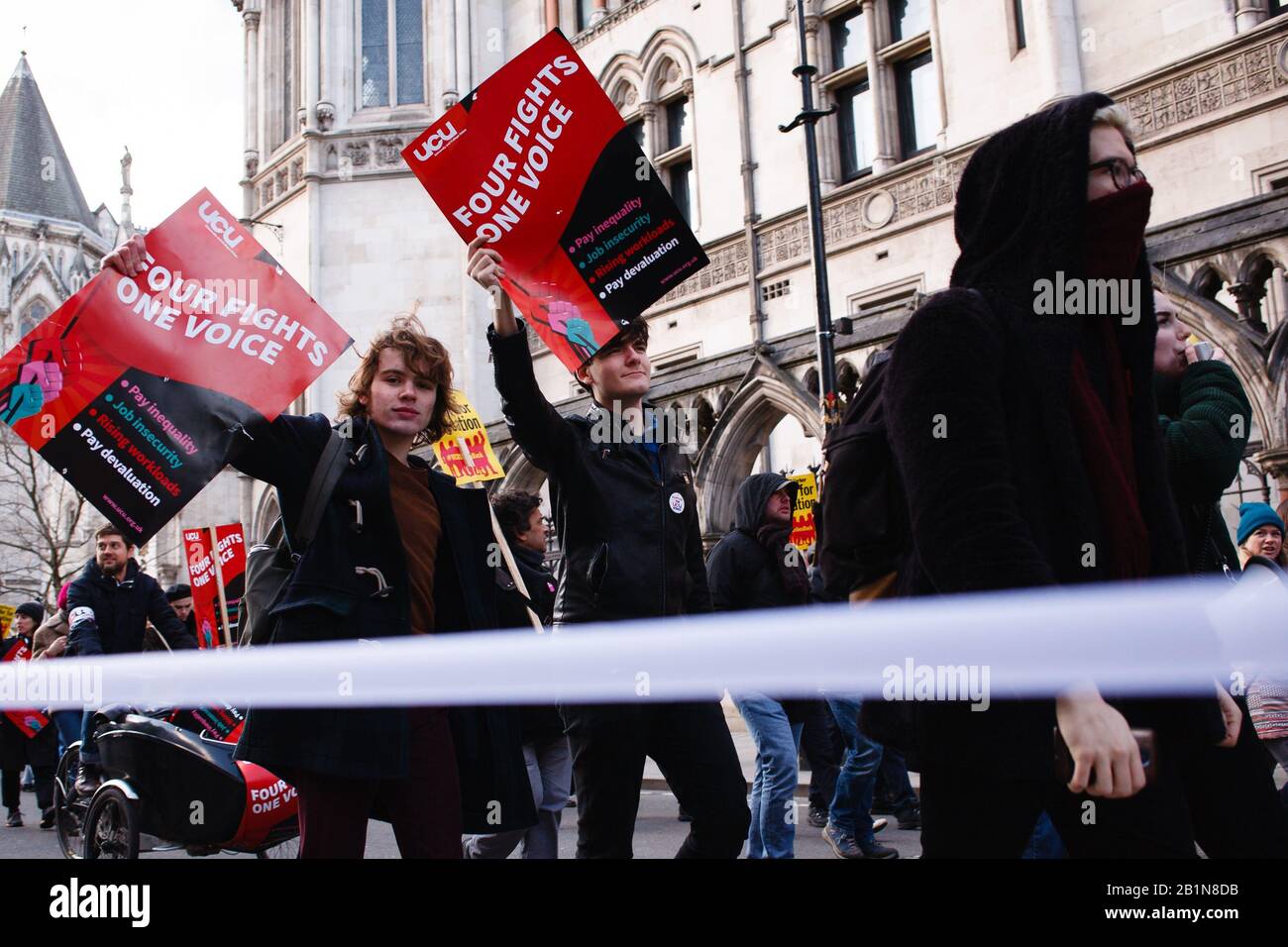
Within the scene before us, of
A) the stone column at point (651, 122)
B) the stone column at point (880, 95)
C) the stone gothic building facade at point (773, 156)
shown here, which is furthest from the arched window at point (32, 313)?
the stone column at point (880, 95)

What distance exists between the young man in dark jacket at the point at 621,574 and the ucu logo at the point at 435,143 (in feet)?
1.58

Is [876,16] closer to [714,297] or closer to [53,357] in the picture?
[714,297]

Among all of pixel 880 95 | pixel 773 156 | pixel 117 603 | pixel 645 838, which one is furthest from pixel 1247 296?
pixel 773 156

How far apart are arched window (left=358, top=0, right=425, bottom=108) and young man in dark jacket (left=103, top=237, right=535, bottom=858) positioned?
2383cm

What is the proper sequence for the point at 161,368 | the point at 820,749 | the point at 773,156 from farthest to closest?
the point at 773,156
the point at 820,749
the point at 161,368

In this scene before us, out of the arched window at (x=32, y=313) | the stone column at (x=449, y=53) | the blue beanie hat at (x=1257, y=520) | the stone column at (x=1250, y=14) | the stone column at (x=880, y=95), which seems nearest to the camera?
the blue beanie hat at (x=1257, y=520)

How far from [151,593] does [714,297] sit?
46.0 feet

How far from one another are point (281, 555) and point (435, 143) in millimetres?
1654

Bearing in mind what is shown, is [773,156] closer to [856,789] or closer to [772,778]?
[856,789]

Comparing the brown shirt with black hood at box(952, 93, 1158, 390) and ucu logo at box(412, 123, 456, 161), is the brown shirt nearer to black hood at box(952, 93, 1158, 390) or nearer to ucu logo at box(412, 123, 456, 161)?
ucu logo at box(412, 123, 456, 161)

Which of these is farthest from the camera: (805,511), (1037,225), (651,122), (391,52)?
(391,52)

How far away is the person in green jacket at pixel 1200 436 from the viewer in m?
2.93

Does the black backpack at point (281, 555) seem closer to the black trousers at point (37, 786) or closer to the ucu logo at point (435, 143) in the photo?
the ucu logo at point (435, 143)

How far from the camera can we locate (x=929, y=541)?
218cm
